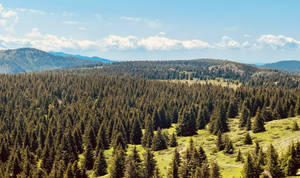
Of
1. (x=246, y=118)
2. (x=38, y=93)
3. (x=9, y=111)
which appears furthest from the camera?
(x=38, y=93)

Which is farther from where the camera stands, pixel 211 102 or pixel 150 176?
pixel 211 102

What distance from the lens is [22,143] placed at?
4240 inches

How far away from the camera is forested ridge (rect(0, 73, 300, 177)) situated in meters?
59.9

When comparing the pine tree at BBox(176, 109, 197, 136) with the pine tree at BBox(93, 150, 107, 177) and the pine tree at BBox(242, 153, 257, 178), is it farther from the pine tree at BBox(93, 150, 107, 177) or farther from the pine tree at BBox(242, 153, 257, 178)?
the pine tree at BBox(242, 153, 257, 178)

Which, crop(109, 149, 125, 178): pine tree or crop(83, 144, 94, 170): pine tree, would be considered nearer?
crop(109, 149, 125, 178): pine tree

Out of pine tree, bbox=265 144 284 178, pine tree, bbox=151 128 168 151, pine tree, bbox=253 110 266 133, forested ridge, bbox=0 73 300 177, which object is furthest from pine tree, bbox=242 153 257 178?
pine tree, bbox=151 128 168 151

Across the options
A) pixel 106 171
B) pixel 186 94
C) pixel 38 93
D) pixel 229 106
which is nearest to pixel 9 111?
pixel 38 93

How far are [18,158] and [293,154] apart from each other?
79.8 m

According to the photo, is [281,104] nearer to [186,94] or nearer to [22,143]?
[186,94]

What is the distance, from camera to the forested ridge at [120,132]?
5993 centimetres

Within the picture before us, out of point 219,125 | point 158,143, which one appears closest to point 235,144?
point 219,125

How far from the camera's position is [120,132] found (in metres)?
108

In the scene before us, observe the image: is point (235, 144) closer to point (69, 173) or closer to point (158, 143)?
point (158, 143)

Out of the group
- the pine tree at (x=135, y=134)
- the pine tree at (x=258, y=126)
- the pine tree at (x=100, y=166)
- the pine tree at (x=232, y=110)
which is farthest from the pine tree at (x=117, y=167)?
the pine tree at (x=232, y=110)
